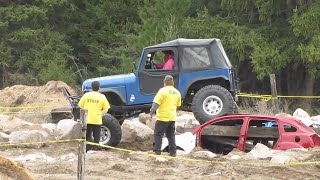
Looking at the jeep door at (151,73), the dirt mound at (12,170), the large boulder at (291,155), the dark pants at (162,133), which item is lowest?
the large boulder at (291,155)

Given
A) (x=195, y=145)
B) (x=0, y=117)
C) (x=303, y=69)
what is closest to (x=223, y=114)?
(x=195, y=145)

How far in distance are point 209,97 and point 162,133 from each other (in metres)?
2.69

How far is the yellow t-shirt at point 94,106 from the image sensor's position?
14.0 m

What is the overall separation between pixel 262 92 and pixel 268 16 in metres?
4.34

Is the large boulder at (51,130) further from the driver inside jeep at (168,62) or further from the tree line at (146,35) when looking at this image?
the tree line at (146,35)

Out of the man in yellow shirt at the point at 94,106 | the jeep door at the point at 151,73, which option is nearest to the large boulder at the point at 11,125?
the jeep door at the point at 151,73

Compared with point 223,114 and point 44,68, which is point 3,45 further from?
point 223,114

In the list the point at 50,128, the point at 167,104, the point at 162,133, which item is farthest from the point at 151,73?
the point at 50,128

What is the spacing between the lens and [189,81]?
15.9 m

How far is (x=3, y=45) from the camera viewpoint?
42531 millimetres

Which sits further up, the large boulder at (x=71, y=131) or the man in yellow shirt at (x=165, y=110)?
the man in yellow shirt at (x=165, y=110)

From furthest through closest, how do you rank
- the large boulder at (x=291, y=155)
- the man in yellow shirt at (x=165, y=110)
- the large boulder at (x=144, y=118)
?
the large boulder at (x=144, y=118)
the man in yellow shirt at (x=165, y=110)
the large boulder at (x=291, y=155)

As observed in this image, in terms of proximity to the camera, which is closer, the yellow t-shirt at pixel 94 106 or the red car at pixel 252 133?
the red car at pixel 252 133

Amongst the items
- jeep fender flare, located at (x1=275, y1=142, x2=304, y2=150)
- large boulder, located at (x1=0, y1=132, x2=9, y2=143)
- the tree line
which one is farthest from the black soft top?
the tree line
